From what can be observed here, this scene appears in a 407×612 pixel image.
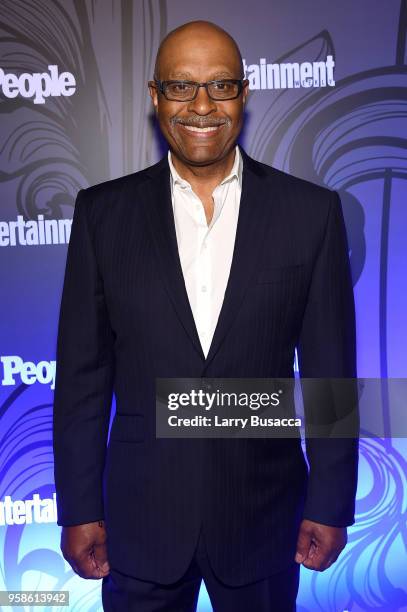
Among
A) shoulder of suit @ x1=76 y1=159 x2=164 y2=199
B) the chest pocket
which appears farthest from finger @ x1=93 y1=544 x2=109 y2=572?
shoulder of suit @ x1=76 y1=159 x2=164 y2=199

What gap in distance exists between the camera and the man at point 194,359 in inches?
63.4

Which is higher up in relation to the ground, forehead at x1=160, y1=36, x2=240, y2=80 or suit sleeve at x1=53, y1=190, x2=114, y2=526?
forehead at x1=160, y1=36, x2=240, y2=80

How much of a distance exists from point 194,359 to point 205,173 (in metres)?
0.47

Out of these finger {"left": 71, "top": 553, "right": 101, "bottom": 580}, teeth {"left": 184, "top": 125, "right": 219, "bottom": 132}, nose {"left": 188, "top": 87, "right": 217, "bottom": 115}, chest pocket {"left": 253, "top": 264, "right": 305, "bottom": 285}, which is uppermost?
nose {"left": 188, "top": 87, "right": 217, "bottom": 115}

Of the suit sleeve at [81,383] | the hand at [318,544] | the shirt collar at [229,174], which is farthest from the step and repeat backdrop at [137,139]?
the hand at [318,544]

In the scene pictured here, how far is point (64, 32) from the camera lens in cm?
231

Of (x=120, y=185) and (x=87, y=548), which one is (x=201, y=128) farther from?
(x=87, y=548)

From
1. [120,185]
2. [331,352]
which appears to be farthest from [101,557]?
[120,185]

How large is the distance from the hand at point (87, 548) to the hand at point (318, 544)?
1.54 feet

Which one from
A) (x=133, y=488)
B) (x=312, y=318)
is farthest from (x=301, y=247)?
(x=133, y=488)

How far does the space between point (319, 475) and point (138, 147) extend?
124 centimetres

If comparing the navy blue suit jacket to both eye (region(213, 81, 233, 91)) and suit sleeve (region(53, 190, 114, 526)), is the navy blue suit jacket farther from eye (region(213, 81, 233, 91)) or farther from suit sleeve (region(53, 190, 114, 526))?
eye (region(213, 81, 233, 91))

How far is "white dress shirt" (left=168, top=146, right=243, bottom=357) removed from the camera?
1.61 m

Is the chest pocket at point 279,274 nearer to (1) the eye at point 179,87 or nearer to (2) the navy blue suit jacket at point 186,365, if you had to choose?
(2) the navy blue suit jacket at point 186,365
